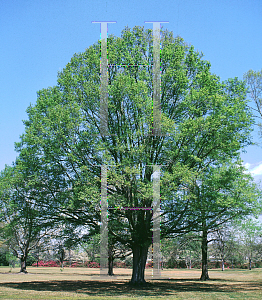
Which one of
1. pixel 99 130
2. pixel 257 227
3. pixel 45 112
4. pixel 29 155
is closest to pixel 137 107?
pixel 99 130

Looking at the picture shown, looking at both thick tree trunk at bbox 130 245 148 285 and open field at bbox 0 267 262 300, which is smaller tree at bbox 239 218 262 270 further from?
thick tree trunk at bbox 130 245 148 285

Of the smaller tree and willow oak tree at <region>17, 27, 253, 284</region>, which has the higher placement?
willow oak tree at <region>17, 27, 253, 284</region>

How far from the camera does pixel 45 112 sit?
20.4 meters

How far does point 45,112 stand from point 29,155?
3.18m

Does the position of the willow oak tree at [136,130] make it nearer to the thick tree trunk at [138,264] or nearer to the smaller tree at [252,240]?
the thick tree trunk at [138,264]

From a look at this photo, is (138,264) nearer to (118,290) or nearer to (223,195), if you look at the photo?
(118,290)

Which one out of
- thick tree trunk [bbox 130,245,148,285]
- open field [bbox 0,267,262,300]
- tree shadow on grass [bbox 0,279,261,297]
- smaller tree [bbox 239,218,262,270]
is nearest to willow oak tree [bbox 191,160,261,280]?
open field [bbox 0,267,262,300]

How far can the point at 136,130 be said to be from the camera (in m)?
19.4

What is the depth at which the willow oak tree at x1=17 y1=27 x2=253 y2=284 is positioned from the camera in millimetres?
17734

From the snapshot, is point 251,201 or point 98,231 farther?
point 98,231

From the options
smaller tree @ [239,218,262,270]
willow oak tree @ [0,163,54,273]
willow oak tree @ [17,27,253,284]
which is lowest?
smaller tree @ [239,218,262,270]

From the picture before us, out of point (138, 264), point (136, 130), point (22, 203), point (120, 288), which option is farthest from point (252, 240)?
point (22, 203)

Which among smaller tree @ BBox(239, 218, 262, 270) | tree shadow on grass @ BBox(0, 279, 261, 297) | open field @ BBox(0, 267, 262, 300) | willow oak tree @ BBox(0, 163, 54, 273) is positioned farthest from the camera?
smaller tree @ BBox(239, 218, 262, 270)

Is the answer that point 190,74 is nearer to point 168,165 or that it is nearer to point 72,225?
point 168,165
